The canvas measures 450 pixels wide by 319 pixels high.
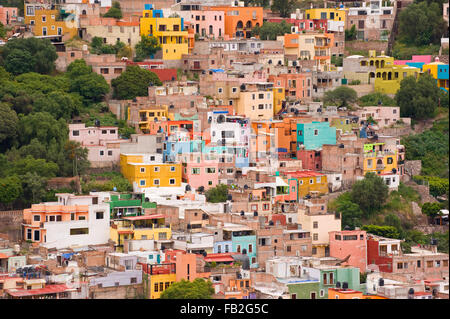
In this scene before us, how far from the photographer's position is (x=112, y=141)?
29078mm

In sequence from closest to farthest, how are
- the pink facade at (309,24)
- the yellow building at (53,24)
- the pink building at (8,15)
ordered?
the yellow building at (53,24), the pink building at (8,15), the pink facade at (309,24)

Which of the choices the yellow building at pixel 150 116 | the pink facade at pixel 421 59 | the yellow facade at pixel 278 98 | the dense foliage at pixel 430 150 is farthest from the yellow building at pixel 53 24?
the pink facade at pixel 421 59

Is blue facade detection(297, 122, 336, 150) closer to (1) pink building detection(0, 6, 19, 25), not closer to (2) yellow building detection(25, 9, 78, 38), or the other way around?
(2) yellow building detection(25, 9, 78, 38)

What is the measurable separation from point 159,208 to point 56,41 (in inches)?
350

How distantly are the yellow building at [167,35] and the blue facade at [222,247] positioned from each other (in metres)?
10.0

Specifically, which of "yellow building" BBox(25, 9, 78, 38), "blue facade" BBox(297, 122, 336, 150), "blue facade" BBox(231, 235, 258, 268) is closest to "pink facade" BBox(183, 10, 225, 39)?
"yellow building" BBox(25, 9, 78, 38)

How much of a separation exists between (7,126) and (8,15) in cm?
826

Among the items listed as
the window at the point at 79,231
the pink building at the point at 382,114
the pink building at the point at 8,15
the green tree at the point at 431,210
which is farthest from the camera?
the pink building at the point at 8,15

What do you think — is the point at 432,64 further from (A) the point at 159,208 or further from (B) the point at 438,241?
(A) the point at 159,208

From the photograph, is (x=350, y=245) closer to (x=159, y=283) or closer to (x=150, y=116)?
(x=159, y=283)

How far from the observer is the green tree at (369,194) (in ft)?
94.0

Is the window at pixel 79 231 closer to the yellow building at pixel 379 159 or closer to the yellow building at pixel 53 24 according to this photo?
the yellow building at pixel 379 159

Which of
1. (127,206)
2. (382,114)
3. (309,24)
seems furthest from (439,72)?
(127,206)
